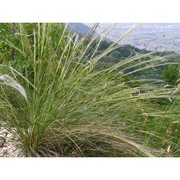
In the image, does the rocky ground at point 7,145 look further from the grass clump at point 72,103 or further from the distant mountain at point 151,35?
the distant mountain at point 151,35

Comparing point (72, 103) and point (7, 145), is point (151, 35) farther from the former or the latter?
point (7, 145)

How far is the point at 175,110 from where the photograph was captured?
2.51 m

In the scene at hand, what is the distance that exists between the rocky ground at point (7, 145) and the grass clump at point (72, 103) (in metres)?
0.04

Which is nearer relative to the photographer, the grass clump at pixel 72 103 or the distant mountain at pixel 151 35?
the grass clump at pixel 72 103

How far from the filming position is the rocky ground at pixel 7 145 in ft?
7.76

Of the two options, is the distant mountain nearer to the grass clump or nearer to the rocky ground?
the grass clump

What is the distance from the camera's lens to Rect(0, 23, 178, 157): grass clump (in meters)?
2.29

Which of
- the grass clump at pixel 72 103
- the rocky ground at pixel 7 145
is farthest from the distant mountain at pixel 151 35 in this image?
the rocky ground at pixel 7 145
